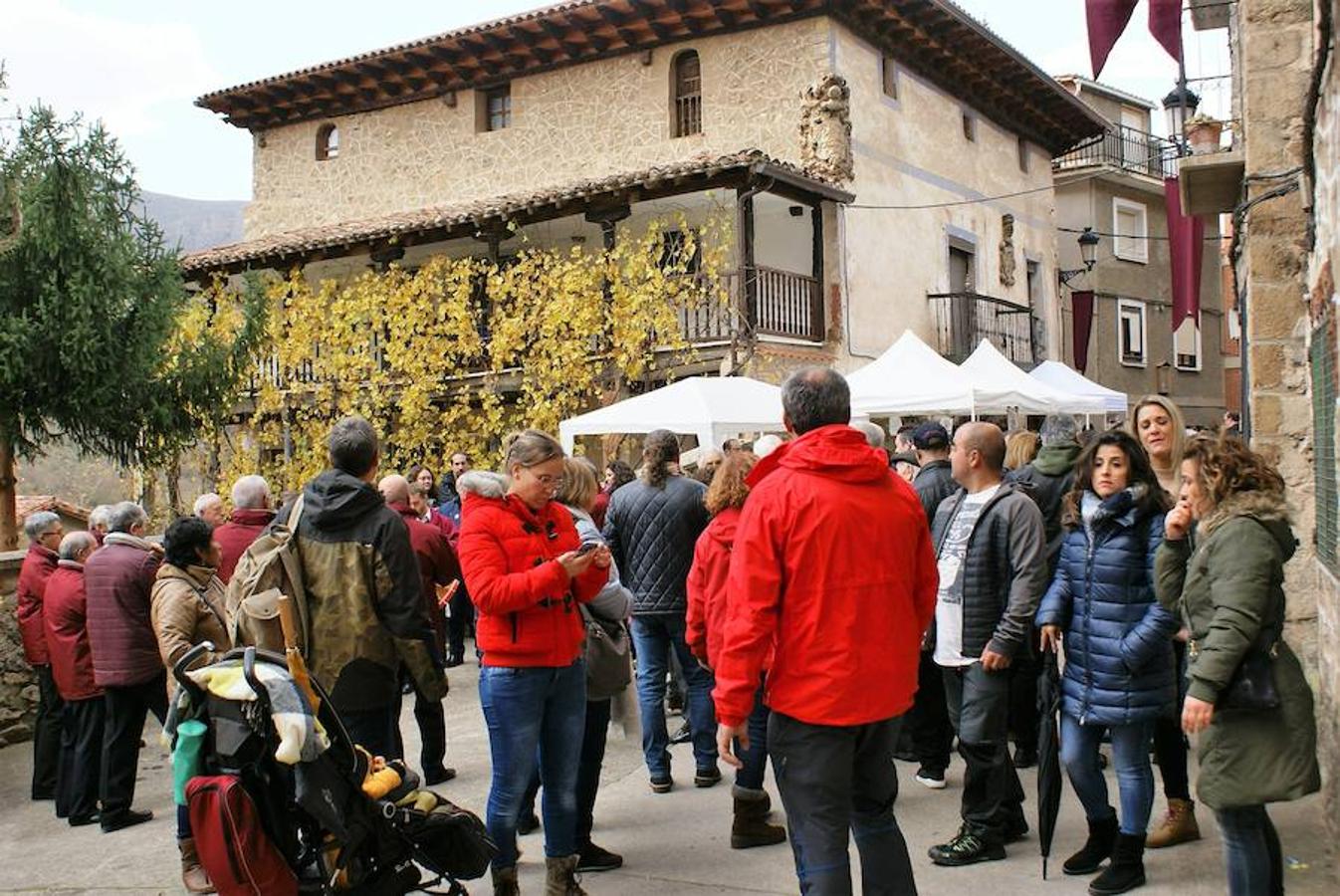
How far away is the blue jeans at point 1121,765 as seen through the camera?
4312 millimetres

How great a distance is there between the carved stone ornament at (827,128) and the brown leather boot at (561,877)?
14279 mm

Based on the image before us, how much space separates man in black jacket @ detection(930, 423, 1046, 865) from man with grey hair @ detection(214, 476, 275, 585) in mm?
3403

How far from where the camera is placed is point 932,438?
6504 mm

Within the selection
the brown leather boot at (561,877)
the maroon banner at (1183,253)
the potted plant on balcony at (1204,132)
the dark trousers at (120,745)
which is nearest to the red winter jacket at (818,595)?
the brown leather boot at (561,877)

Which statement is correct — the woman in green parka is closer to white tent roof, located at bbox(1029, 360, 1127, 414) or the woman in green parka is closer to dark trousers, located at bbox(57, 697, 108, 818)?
dark trousers, located at bbox(57, 697, 108, 818)

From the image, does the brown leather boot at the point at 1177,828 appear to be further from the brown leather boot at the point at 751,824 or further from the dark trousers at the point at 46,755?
the dark trousers at the point at 46,755

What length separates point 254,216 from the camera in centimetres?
2362

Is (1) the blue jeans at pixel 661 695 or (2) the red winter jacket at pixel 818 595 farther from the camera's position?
(1) the blue jeans at pixel 661 695

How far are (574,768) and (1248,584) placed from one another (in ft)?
7.94

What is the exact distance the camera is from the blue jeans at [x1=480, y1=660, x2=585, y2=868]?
4223 mm

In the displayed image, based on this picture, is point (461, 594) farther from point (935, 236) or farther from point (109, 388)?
point (935, 236)

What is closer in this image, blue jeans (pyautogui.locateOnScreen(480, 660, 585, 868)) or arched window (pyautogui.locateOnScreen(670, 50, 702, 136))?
blue jeans (pyautogui.locateOnScreen(480, 660, 585, 868))

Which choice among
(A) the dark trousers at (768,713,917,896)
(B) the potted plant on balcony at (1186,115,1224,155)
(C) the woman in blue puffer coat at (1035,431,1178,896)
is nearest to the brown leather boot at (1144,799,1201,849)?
(C) the woman in blue puffer coat at (1035,431,1178,896)

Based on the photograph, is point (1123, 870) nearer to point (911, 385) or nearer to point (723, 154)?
point (911, 385)
